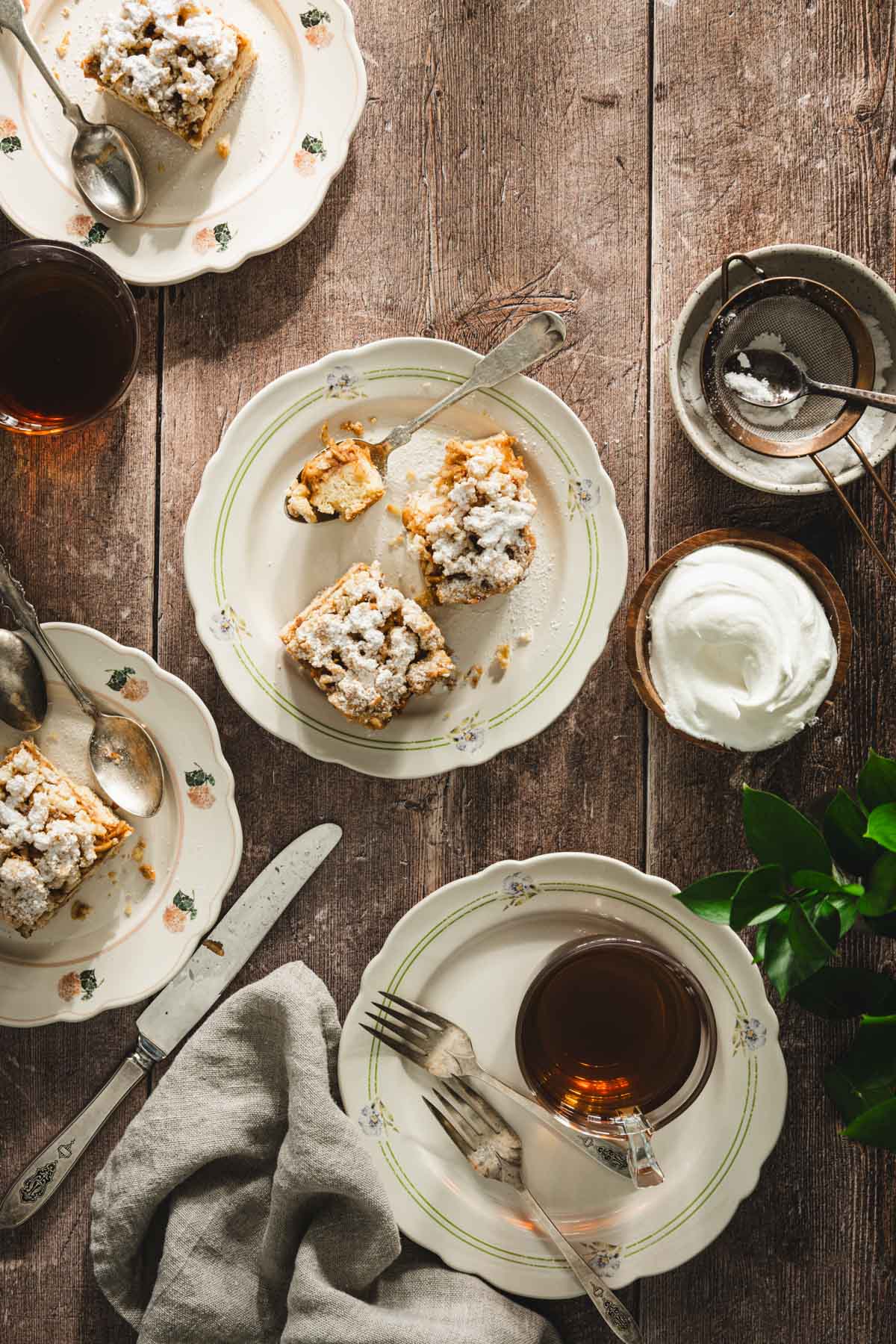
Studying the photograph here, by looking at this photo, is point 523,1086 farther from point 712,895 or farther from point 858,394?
point 858,394

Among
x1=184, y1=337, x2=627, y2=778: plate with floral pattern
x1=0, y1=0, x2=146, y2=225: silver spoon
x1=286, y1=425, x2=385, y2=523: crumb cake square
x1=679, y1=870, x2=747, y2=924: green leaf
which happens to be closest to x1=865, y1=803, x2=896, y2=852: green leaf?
x1=679, y1=870, x2=747, y2=924: green leaf

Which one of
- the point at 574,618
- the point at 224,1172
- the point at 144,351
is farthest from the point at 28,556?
the point at 224,1172

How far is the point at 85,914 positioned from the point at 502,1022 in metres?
0.84

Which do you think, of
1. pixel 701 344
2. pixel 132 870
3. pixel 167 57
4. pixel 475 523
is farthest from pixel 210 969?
pixel 167 57

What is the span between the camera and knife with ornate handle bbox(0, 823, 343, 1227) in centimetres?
197

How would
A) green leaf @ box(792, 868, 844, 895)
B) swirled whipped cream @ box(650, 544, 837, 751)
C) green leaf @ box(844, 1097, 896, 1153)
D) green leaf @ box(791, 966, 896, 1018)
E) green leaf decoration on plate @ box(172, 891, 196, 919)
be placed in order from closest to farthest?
green leaf @ box(844, 1097, 896, 1153) → green leaf @ box(792, 868, 844, 895) → green leaf @ box(791, 966, 896, 1018) → swirled whipped cream @ box(650, 544, 837, 751) → green leaf decoration on plate @ box(172, 891, 196, 919)

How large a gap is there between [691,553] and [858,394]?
15.6 inches

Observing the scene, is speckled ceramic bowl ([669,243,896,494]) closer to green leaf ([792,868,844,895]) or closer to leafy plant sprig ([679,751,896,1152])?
leafy plant sprig ([679,751,896,1152])

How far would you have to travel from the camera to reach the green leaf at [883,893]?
1604 mm

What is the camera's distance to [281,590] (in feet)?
6.51

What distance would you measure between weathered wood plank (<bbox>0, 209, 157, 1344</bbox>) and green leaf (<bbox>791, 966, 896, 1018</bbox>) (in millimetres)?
1301

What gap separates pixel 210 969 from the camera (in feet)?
6.48

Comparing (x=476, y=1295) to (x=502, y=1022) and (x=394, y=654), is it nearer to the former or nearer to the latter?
(x=502, y=1022)

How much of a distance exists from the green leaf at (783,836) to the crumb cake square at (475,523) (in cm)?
59
